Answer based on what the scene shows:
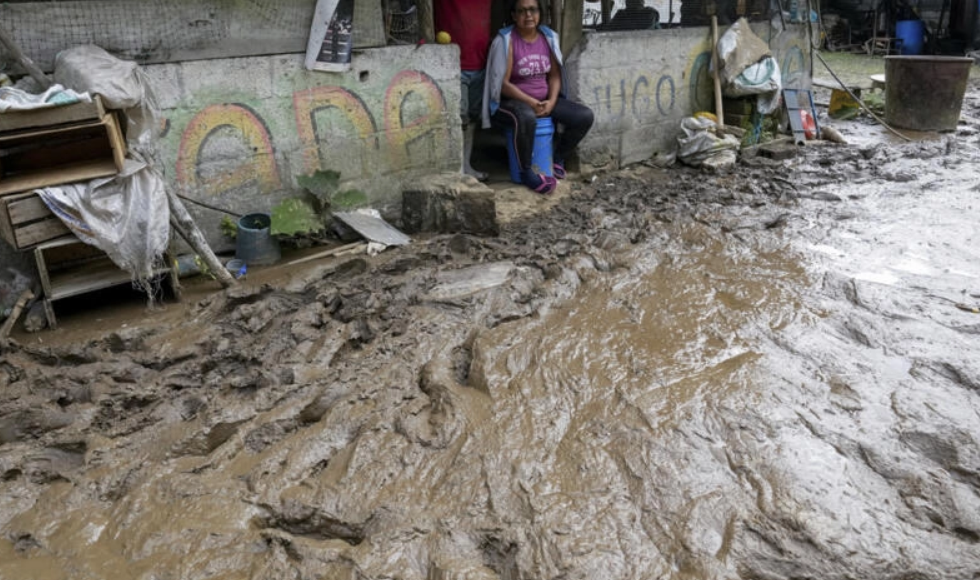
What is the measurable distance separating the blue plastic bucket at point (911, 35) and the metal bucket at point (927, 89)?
8209 mm

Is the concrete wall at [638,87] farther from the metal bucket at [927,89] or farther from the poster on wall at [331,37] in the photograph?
the poster on wall at [331,37]

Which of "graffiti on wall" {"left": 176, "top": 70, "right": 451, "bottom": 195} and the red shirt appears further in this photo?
the red shirt

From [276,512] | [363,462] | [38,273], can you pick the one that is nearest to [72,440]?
[276,512]

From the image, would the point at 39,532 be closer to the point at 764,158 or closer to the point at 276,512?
the point at 276,512

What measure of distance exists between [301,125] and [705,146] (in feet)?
14.1

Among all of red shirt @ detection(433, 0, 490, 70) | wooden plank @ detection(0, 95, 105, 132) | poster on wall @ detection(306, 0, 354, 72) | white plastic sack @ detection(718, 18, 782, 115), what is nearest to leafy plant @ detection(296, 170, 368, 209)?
poster on wall @ detection(306, 0, 354, 72)

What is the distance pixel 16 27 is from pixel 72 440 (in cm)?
260

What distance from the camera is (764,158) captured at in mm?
7773

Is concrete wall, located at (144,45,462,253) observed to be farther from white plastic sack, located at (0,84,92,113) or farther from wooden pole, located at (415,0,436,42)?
white plastic sack, located at (0,84,92,113)

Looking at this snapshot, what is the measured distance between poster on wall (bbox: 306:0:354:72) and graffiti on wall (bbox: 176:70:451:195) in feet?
0.60

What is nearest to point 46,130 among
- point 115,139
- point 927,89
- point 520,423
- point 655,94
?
point 115,139

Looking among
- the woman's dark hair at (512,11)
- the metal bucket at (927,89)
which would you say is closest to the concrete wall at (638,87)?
the woman's dark hair at (512,11)

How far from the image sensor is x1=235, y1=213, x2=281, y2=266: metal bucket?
4848 millimetres

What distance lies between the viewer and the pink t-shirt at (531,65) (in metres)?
6.38
